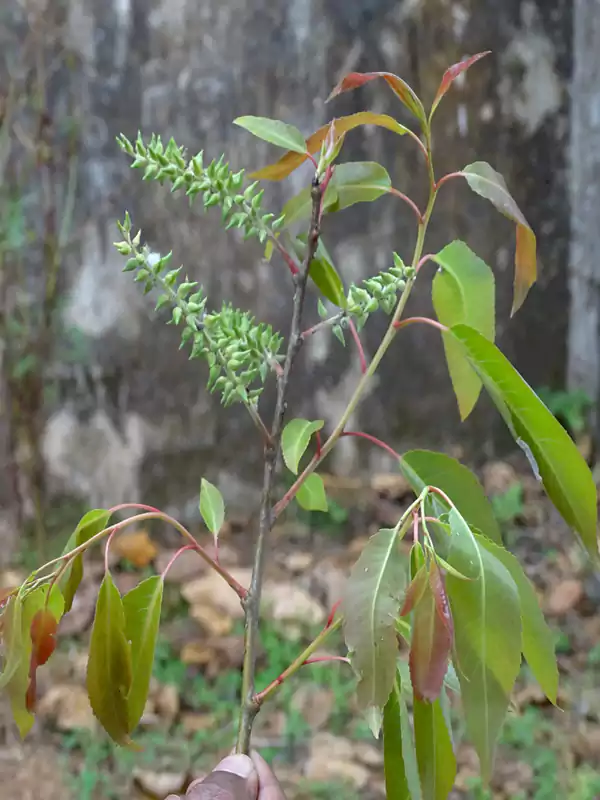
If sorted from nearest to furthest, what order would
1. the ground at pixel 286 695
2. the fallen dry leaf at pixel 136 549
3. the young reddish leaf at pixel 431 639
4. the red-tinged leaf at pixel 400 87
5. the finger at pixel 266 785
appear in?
1. the young reddish leaf at pixel 431 639
2. the red-tinged leaf at pixel 400 87
3. the finger at pixel 266 785
4. the ground at pixel 286 695
5. the fallen dry leaf at pixel 136 549

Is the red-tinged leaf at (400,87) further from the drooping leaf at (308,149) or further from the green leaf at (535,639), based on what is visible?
the green leaf at (535,639)

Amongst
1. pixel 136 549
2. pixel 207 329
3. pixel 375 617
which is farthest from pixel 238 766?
pixel 136 549

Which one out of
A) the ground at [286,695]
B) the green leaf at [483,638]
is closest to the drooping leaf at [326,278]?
the green leaf at [483,638]

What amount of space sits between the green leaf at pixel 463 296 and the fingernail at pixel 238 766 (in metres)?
0.35

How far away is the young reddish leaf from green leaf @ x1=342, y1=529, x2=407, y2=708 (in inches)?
1.2

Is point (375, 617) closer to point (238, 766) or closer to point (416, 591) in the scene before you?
point (416, 591)

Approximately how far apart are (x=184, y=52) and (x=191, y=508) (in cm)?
106

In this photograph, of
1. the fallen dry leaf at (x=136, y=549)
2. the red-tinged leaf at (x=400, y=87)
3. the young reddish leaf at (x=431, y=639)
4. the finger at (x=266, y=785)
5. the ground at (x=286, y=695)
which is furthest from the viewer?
the fallen dry leaf at (x=136, y=549)

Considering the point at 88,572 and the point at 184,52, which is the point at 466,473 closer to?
the point at 88,572

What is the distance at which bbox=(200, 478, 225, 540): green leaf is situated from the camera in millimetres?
583

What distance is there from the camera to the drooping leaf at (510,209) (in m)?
0.46

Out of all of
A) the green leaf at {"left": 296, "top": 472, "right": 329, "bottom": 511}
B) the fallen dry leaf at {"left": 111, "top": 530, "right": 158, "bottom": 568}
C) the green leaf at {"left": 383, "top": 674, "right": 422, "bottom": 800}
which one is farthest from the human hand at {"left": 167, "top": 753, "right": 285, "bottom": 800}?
the fallen dry leaf at {"left": 111, "top": 530, "right": 158, "bottom": 568}

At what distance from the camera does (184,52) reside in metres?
1.50

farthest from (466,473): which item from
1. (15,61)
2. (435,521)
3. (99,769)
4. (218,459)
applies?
(15,61)
